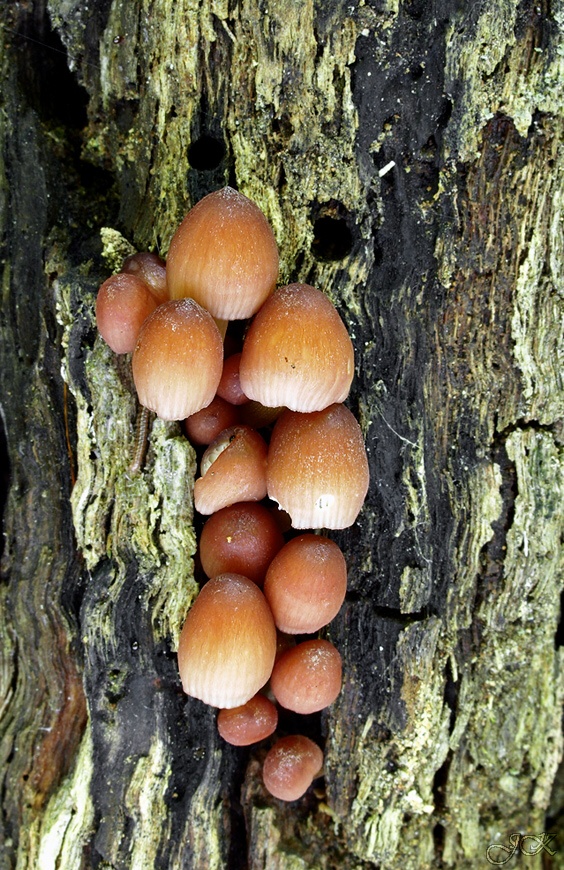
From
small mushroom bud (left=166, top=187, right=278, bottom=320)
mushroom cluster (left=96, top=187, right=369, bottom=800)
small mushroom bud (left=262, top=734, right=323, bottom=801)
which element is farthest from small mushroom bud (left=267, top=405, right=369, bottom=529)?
small mushroom bud (left=262, top=734, right=323, bottom=801)

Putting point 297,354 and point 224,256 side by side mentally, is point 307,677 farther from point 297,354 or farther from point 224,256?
point 224,256

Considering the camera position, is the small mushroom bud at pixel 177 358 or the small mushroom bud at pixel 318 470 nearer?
the small mushroom bud at pixel 177 358

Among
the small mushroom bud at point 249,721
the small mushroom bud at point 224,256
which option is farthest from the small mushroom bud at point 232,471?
the small mushroom bud at point 249,721

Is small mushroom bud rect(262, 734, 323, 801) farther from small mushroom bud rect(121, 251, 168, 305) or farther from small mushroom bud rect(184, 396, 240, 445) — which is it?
small mushroom bud rect(121, 251, 168, 305)

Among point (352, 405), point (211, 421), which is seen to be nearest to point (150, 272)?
point (211, 421)

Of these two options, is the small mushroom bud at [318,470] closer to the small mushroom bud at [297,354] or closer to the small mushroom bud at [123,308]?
the small mushroom bud at [297,354]

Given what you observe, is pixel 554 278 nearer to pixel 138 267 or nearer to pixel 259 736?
pixel 138 267

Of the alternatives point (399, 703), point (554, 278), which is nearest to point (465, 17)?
point (554, 278)
